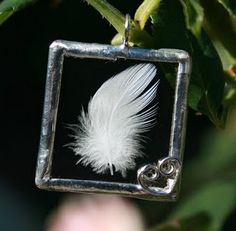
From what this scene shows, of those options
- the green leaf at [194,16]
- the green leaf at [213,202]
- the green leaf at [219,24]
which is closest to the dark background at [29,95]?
the green leaf at [213,202]

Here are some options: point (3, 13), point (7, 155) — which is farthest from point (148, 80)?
point (7, 155)

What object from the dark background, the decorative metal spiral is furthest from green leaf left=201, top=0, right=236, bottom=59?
the dark background

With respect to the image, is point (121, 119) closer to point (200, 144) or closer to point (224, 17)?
point (224, 17)

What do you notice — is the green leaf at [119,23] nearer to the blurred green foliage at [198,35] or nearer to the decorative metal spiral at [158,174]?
the blurred green foliage at [198,35]

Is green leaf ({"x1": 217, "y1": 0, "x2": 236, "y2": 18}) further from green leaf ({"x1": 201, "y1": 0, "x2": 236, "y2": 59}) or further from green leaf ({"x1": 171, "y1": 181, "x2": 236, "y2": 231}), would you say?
green leaf ({"x1": 171, "y1": 181, "x2": 236, "y2": 231})

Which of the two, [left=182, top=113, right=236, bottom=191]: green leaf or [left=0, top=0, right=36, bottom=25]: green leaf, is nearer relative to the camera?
[left=0, top=0, right=36, bottom=25]: green leaf

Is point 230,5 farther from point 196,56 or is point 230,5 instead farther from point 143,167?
point 143,167

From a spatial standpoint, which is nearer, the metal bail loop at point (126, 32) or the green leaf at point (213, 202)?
the metal bail loop at point (126, 32)
